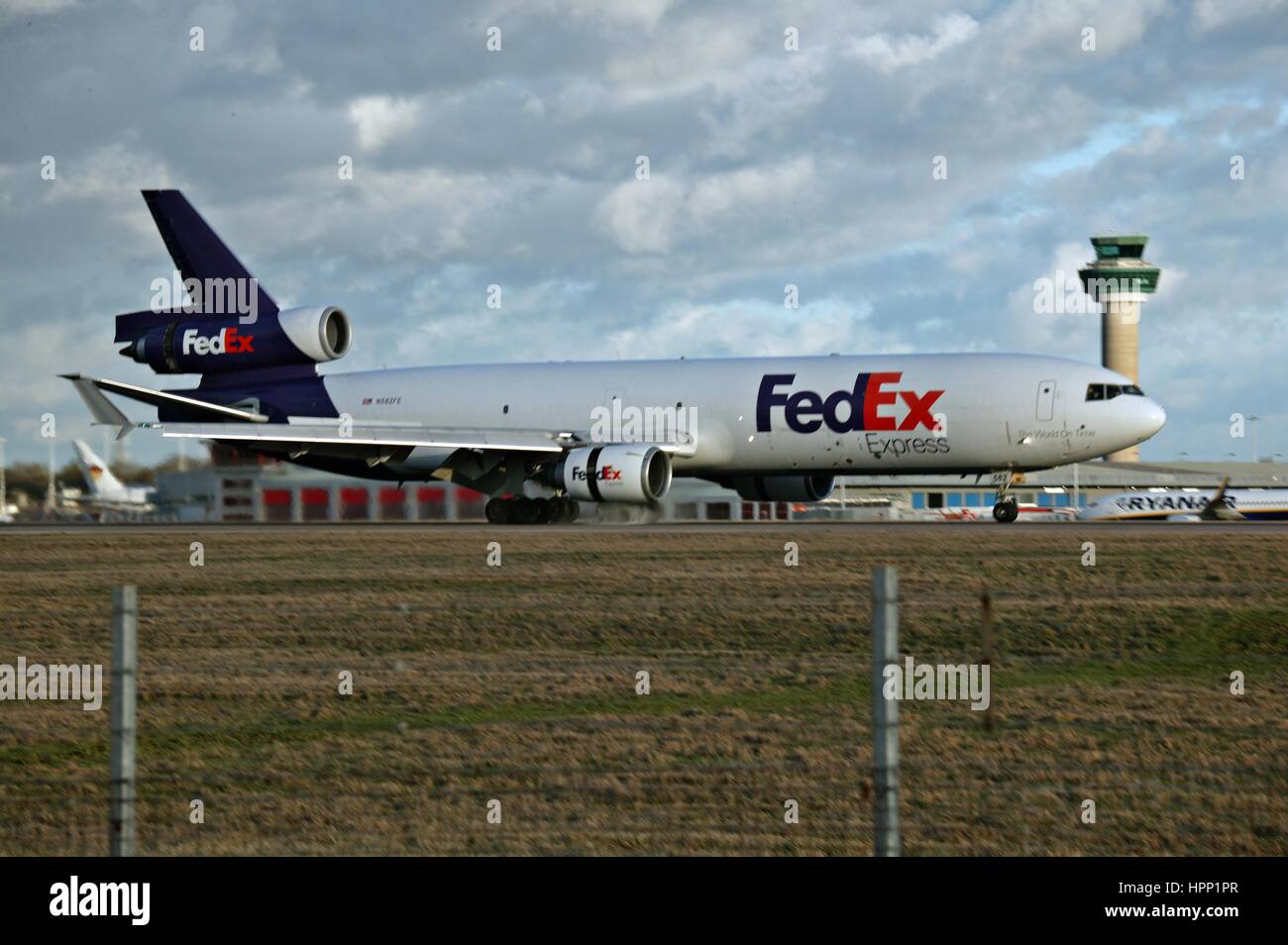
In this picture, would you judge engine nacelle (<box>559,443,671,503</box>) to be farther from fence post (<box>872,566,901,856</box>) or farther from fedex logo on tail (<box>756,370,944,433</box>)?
fence post (<box>872,566,901,856</box>)

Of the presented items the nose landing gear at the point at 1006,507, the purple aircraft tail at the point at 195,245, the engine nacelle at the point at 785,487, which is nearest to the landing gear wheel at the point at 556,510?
the engine nacelle at the point at 785,487

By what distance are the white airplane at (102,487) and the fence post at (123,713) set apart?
195ft

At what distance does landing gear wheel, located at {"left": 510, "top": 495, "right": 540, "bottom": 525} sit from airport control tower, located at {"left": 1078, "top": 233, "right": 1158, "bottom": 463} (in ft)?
358

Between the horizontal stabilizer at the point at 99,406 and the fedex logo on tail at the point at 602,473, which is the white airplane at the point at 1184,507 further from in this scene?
the horizontal stabilizer at the point at 99,406

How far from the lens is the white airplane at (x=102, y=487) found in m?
65.6

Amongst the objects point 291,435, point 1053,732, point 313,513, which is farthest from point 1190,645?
point 313,513

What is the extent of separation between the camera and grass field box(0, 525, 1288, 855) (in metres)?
9.12

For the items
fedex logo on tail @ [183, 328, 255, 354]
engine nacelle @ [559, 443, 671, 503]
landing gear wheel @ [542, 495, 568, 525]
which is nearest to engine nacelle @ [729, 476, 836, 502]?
engine nacelle @ [559, 443, 671, 503]

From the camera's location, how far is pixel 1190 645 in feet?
55.4

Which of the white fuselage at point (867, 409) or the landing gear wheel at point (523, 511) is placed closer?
the white fuselage at point (867, 409)

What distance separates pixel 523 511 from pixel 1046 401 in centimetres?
1403

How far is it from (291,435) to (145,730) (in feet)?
100
